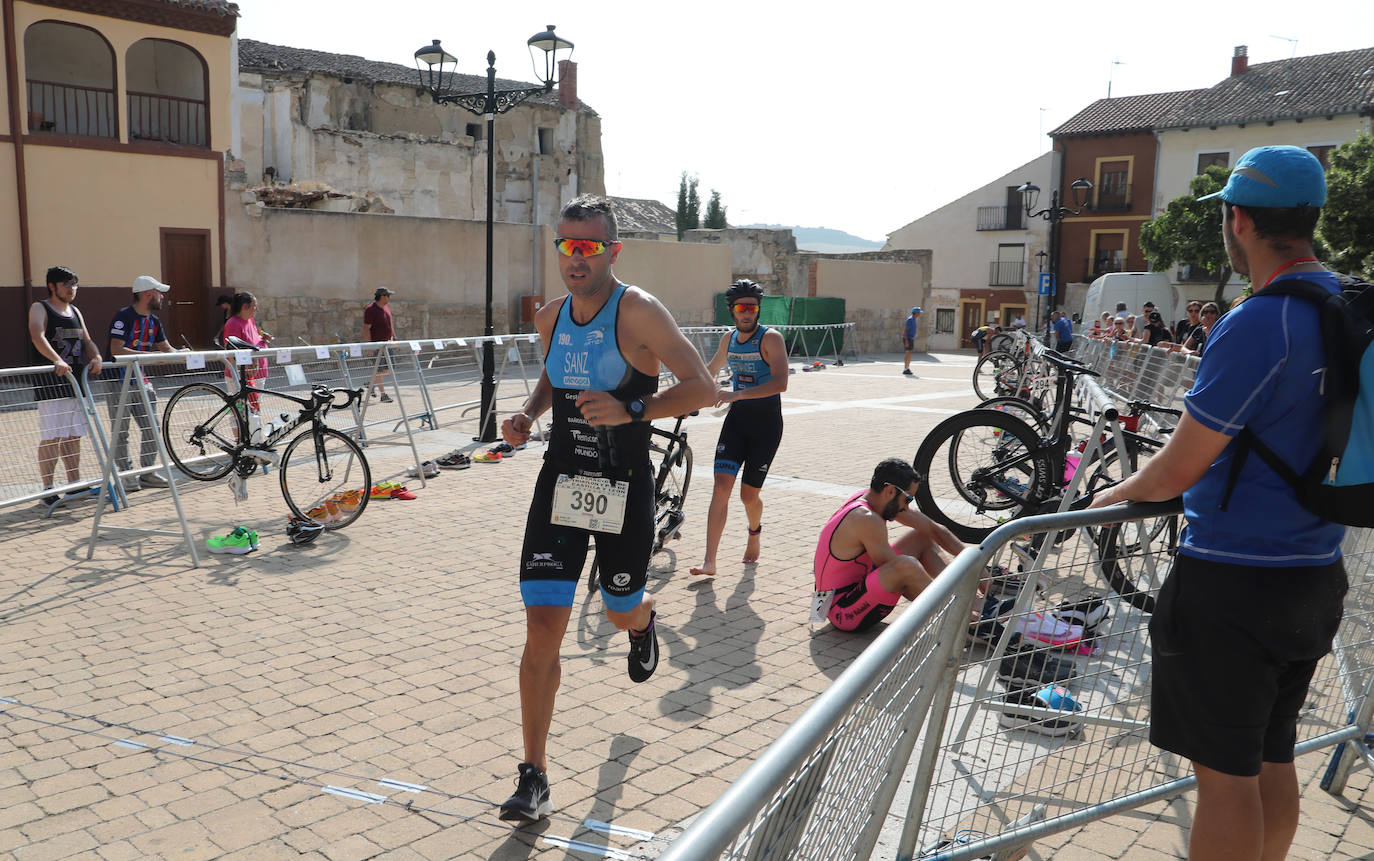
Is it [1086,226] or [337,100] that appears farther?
[1086,226]

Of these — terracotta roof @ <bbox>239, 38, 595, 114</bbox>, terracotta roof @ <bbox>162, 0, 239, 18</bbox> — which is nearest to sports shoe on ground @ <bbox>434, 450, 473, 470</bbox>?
terracotta roof @ <bbox>162, 0, 239, 18</bbox>

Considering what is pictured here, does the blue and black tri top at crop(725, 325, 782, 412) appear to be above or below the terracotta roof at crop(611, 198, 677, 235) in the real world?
below

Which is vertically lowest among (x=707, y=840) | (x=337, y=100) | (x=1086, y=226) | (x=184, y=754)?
(x=184, y=754)

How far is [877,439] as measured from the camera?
1257 cm

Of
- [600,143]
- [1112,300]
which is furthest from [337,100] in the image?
[1112,300]

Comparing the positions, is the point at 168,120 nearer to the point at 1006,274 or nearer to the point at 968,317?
the point at 968,317

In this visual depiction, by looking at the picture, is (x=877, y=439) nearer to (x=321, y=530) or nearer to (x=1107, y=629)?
(x=321, y=530)

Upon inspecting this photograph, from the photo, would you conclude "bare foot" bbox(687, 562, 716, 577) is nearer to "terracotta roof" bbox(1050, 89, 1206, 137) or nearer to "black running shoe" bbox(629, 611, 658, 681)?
"black running shoe" bbox(629, 611, 658, 681)

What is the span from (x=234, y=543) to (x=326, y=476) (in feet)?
3.32

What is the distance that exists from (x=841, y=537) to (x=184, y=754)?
322 cm

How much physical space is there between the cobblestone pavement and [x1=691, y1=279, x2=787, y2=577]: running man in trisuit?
20.1 inches

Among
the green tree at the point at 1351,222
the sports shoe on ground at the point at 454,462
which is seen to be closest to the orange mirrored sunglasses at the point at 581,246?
the sports shoe on ground at the point at 454,462

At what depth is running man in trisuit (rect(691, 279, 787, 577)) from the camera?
6.52m

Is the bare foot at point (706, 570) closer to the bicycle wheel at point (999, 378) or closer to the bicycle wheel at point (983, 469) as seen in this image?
the bicycle wheel at point (983, 469)
